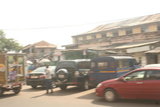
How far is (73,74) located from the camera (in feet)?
39.4

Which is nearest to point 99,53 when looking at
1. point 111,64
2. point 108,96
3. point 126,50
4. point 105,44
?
point 126,50

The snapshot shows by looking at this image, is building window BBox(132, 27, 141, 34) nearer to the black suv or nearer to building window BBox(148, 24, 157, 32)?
building window BBox(148, 24, 157, 32)

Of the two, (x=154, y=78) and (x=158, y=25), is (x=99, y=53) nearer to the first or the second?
(x=158, y=25)

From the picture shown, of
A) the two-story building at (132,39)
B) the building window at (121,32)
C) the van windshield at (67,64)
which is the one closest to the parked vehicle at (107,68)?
the van windshield at (67,64)

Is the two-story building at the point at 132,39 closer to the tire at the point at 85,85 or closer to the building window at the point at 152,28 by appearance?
the building window at the point at 152,28

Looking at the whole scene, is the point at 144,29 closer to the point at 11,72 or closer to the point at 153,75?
the point at 11,72

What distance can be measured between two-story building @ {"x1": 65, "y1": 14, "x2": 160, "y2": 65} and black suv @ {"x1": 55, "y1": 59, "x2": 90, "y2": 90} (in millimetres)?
8093

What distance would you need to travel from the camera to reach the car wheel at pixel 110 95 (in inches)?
343

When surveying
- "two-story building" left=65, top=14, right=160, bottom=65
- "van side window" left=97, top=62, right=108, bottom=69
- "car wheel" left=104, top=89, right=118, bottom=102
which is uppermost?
"two-story building" left=65, top=14, right=160, bottom=65

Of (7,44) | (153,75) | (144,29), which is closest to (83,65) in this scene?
(153,75)

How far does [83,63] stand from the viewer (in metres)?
12.8

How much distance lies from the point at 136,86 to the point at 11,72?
22.6 feet

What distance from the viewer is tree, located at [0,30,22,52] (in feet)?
141

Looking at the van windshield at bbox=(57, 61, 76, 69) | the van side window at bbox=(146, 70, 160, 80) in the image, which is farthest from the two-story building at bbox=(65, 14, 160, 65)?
the van side window at bbox=(146, 70, 160, 80)
